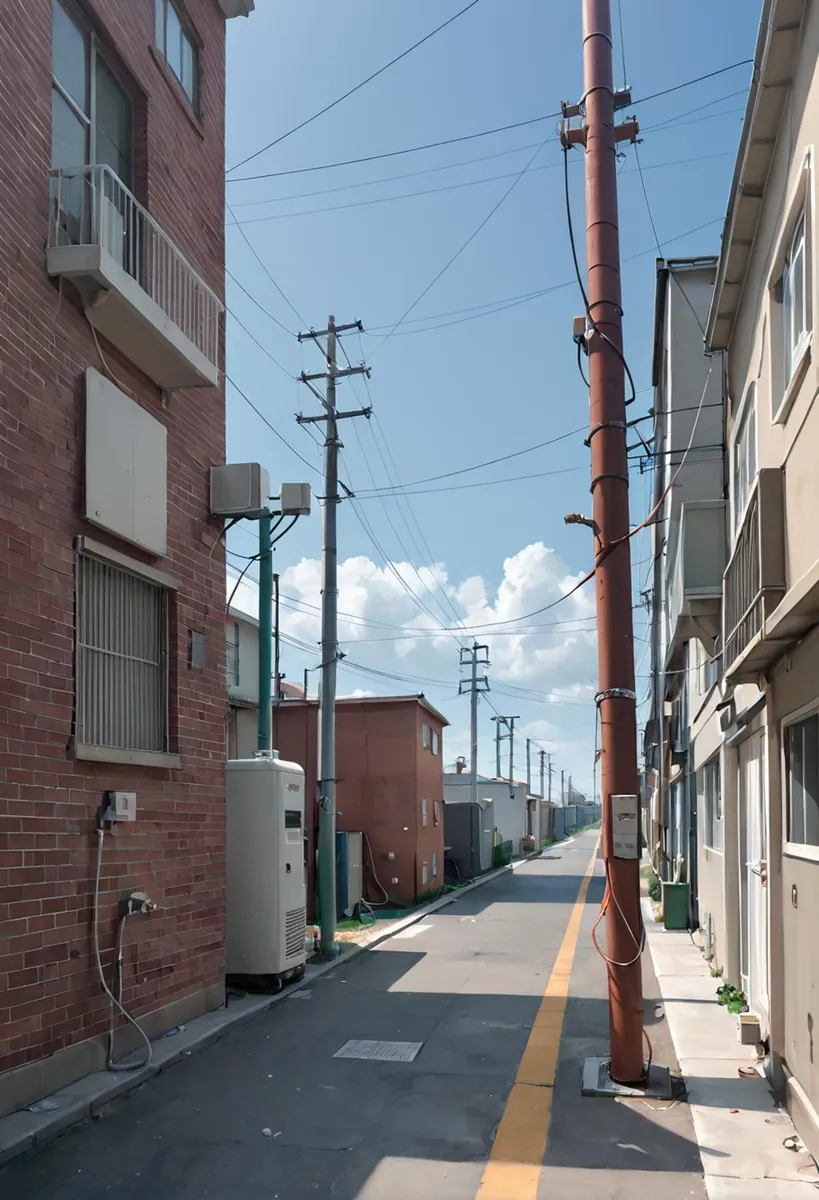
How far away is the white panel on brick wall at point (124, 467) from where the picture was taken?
7750mm

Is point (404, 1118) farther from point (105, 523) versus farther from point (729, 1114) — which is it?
point (105, 523)

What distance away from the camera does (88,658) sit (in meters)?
7.84

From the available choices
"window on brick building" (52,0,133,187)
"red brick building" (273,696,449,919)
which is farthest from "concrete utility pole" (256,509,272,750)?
"red brick building" (273,696,449,919)

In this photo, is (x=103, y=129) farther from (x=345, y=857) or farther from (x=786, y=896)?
(x=345, y=857)

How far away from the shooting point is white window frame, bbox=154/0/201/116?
393 inches

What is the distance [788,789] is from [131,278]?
6119 millimetres

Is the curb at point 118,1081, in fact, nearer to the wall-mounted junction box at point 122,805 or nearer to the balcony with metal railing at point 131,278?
the wall-mounted junction box at point 122,805

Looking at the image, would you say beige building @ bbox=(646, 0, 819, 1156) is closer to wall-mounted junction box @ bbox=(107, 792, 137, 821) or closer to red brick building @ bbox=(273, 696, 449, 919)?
wall-mounted junction box @ bbox=(107, 792, 137, 821)

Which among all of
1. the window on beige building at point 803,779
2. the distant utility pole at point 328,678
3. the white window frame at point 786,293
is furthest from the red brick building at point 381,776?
the white window frame at point 786,293

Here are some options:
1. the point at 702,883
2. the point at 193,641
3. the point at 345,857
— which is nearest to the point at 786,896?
the point at 193,641

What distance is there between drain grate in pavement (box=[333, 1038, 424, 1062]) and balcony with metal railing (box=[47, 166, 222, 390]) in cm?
597

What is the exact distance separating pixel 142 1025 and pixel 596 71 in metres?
8.28

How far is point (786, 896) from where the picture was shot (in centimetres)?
651

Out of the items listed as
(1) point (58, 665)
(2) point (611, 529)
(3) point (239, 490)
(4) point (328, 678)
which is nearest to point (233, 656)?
(4) point (328, 678)
